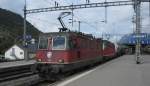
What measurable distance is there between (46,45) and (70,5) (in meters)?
23.3

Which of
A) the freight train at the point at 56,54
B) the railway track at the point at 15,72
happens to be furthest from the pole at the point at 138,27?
the freight train at the point at 56,54

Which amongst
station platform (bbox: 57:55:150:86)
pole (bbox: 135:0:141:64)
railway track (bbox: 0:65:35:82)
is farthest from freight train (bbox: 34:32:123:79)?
pole (bbox: 135:0:141:64)

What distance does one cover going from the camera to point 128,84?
17281mm

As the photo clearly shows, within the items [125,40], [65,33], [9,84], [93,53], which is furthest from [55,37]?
[125,40]

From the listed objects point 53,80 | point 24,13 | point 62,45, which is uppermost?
point 24,13

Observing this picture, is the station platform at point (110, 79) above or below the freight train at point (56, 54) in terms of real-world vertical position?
below

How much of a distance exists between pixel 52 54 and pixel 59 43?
820 millimetres

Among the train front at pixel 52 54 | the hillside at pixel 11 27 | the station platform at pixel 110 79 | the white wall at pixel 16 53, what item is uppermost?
the hillside at pixel 11 27

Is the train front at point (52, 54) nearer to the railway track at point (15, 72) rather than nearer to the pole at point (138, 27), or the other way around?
the railway track at point (15, 72)

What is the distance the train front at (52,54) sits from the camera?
21344 mm

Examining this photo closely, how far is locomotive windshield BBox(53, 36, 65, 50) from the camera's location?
2208 centimetres

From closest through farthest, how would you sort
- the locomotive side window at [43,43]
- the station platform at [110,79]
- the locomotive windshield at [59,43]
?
1. the station platform at [110,79]
2. the locomotive windshield at [59,43]
3. the locomotive side window at [43,43]

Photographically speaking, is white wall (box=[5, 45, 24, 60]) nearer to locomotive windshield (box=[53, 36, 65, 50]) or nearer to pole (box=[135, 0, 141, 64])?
pole (box=[135, 0, 141, 64])

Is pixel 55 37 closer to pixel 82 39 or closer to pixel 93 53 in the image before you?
pixel 82 39
